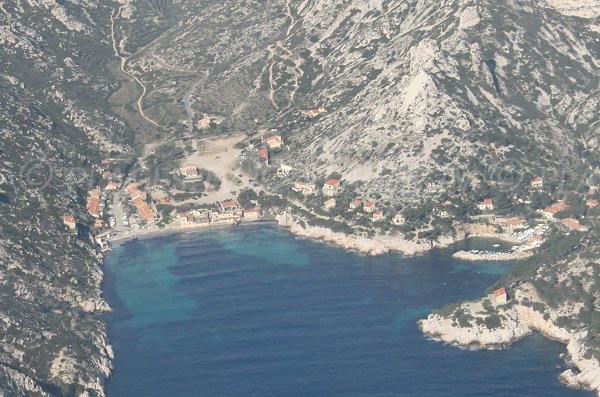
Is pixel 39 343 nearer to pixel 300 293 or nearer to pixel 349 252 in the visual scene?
pixel 300 293

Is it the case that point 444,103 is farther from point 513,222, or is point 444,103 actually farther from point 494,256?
point 494,256

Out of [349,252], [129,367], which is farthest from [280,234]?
[129,367]

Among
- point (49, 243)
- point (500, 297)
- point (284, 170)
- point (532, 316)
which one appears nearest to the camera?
point (532, 316)

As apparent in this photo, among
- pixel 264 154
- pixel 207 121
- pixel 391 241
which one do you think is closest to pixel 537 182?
pixel 391 241

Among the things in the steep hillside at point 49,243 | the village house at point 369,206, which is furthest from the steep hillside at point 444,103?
the steep hillside at point 49,243

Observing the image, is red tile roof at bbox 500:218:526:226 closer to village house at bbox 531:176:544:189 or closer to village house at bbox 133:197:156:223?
village house at bbox 531:176:544:189
